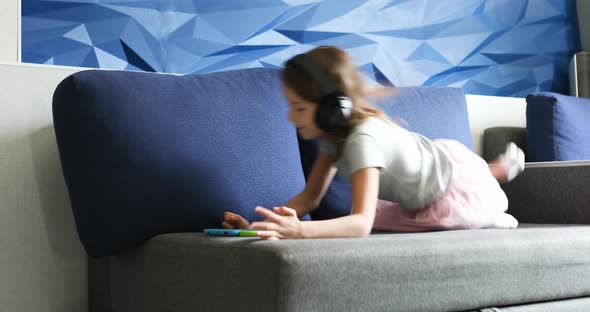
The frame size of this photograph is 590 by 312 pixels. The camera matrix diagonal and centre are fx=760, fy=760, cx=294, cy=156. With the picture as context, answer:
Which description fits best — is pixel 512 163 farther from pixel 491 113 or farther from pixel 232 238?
pixel 232 238

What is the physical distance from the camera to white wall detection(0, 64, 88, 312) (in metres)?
1.80

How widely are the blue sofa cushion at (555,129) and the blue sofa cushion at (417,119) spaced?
11.5 inches

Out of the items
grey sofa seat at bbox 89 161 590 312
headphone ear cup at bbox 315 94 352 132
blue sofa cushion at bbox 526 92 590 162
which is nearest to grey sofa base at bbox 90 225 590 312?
grey sofa seat at bbox 89 161 590 312

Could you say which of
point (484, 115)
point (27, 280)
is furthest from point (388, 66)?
point (27, 280)

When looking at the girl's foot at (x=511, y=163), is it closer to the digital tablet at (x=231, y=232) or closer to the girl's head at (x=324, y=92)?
the girl's head at (x=324, y=92)

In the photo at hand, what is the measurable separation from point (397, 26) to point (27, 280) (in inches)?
58.5

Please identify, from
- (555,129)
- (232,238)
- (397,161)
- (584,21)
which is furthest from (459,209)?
(584,21)

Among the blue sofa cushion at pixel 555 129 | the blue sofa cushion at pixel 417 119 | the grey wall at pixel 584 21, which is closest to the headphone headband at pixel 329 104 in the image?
the blue sofa cushion at pixel 417 119

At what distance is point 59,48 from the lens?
1978 mm

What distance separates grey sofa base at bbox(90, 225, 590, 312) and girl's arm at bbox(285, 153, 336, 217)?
1.12ft

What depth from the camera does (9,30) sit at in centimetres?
186

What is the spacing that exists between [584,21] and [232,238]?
230 cm

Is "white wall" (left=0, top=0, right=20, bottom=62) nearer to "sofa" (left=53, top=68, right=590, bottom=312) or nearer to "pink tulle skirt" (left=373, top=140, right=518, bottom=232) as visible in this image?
"sofa" (left=53, top=68, right=590, bottom=312)

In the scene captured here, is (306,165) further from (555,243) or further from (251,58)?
(555,243)
